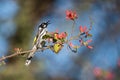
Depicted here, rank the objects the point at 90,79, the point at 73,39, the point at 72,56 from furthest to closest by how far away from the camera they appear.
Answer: the point at 72,56
the point at 90,79
the point at 73,39

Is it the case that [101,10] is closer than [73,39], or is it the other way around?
[73,39]

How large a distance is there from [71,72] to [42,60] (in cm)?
74

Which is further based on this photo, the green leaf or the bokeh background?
the bokeh background

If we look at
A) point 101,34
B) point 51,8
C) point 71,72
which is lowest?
point 71,72

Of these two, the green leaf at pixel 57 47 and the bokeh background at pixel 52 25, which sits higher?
the bokeh background at pixel 52 25

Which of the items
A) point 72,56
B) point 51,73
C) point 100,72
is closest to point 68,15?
point 100,72

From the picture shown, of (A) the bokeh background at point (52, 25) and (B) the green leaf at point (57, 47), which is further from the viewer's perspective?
(A) the bokeh background at point (52, 25)

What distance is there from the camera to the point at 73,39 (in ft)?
8.07

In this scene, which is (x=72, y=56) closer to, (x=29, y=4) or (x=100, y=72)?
(x=29, y=4)

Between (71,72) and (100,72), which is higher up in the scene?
(71,72)

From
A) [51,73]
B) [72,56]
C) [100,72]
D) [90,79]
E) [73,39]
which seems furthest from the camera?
[72,56]

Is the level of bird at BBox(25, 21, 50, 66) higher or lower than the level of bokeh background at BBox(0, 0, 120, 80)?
lower

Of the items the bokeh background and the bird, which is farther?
the bokeh background

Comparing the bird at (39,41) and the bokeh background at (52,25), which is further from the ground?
the bokeh background at (52,25)
